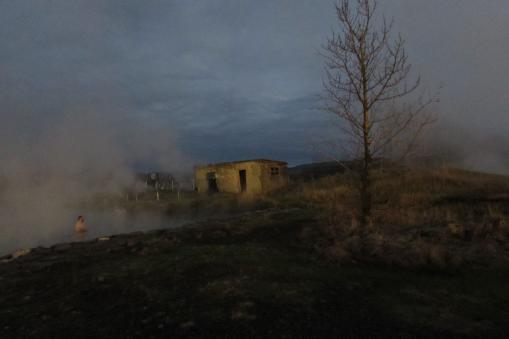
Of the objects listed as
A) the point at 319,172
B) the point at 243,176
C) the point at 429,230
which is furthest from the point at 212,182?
the point at 429,230

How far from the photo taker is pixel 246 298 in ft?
16.0

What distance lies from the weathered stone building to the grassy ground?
56.3 feet

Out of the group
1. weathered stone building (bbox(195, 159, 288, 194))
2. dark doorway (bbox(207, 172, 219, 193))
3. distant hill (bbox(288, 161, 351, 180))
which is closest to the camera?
weathered stone building (bbox(195, 159, 288, 194))

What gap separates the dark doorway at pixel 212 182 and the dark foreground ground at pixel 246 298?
2207 centimetres

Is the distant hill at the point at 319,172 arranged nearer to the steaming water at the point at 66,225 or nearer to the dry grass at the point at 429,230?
the steaming water at the point at 66,225

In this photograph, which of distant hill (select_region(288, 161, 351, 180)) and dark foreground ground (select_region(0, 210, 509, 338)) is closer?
dark foreground ground (select_region(0, 210, 509, 338))

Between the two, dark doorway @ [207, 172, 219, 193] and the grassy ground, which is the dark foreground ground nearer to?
the grassy ground

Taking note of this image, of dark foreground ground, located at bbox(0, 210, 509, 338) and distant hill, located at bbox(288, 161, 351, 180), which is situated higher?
distant hill, located at bbox(288, 161, 351, 180)

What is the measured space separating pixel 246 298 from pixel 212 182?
26207 mm

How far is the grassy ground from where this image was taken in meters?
4.12

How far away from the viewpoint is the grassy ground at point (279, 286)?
4.12 meters

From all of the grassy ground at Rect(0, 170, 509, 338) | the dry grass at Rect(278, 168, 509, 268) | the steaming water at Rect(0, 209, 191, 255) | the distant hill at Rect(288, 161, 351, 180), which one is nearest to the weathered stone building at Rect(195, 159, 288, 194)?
the distant hill at Rect(288, 161, 351, 180)

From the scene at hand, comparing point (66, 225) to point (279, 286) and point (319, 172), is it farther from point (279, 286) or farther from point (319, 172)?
point (319, 172)

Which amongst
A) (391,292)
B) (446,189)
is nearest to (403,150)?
(391,292)
